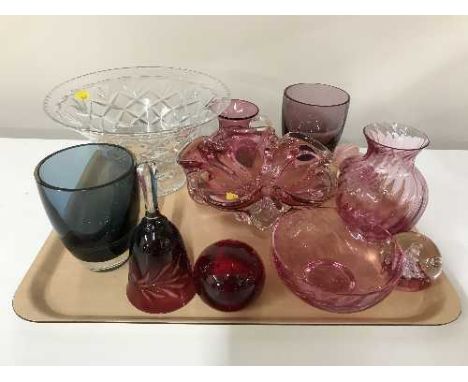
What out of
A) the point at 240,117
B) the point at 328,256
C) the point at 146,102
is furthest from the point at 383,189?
the point at 146,102

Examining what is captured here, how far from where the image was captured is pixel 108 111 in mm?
693

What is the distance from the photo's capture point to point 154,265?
1.44 feet

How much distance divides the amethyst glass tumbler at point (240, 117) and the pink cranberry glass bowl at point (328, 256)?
0.15m

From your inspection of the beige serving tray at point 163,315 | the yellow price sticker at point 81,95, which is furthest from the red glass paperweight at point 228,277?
the yellow price sticker at point 81,95

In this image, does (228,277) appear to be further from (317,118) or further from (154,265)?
(317,118)

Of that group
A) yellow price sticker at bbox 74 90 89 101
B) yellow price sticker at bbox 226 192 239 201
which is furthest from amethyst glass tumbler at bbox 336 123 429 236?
yellow price sticker at bbox 74 90 89 101

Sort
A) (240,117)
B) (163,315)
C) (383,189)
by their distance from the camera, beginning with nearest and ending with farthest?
(163,315)
(383,189)
(240,117)

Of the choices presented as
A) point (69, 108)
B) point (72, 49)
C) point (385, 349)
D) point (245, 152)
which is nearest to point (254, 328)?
point (385, 349)

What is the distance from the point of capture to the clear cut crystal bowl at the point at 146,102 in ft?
2.05

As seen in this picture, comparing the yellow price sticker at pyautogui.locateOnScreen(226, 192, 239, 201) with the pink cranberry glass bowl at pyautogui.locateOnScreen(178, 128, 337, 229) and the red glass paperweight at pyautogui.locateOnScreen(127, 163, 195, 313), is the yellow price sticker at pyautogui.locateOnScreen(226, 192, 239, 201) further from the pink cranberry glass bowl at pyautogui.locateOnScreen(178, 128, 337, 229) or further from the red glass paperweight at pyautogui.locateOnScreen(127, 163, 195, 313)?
the red glass paperweight at pyautogui.locateOnScreen(127, 163, 195, 313)

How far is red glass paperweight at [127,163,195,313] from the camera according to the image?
0.44 metres

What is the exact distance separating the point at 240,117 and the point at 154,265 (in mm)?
284

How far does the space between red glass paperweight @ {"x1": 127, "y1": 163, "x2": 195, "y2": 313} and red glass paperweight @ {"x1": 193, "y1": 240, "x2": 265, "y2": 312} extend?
25 mm

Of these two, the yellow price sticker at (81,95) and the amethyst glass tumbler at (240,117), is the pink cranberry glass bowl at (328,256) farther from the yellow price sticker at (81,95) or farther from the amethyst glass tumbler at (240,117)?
the yellow price sticker at (81,95)
